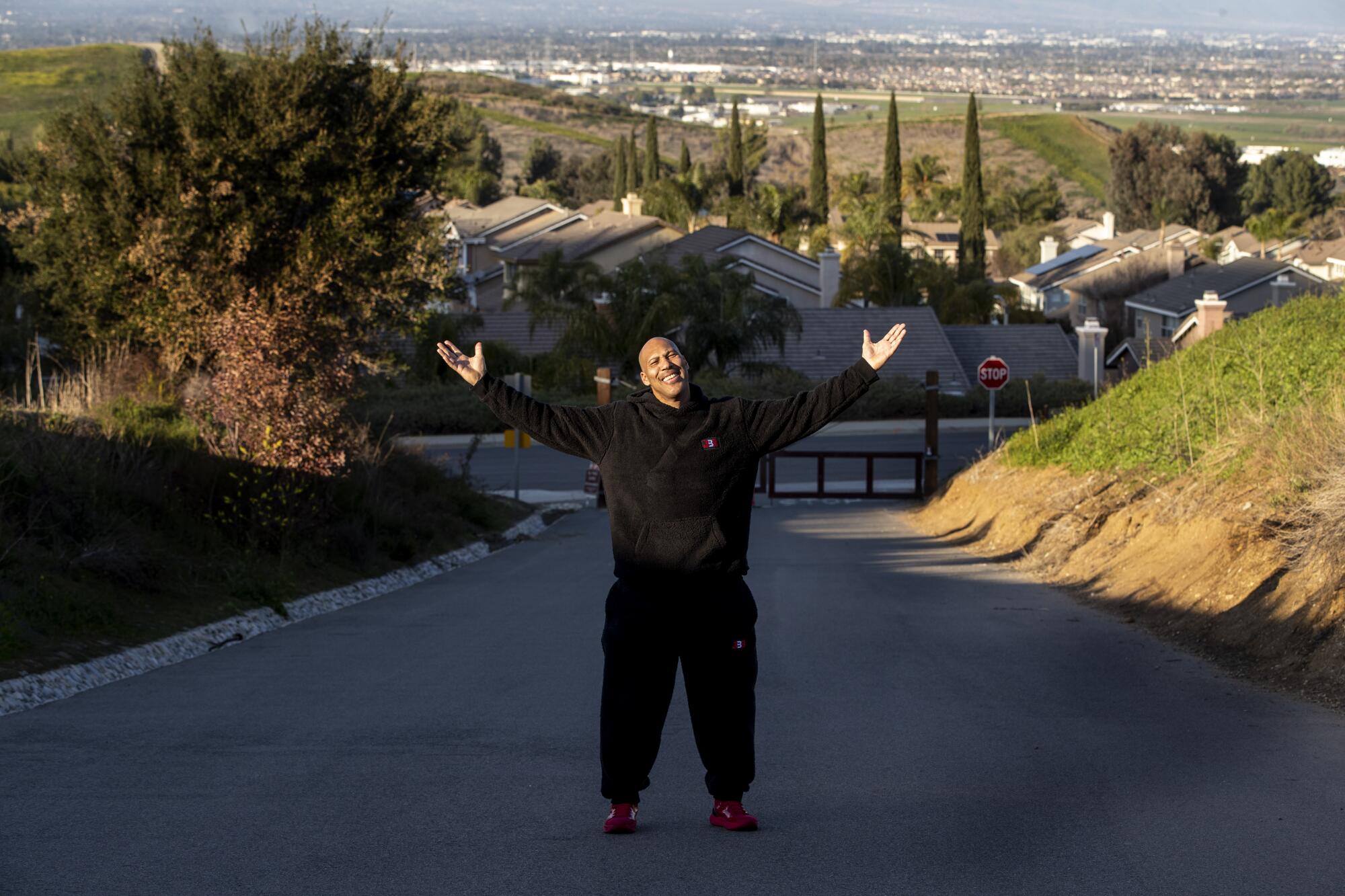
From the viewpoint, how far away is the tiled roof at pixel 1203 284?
58.8 meters

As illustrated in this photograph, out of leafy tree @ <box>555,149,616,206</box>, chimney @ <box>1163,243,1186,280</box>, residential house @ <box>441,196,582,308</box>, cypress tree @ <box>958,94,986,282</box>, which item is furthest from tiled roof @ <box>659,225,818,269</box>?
leafy tree @ <box>555,149,616,206</box>

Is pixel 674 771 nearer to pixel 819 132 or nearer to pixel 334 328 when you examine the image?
pixel 334 328

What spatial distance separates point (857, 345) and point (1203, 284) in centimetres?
1786

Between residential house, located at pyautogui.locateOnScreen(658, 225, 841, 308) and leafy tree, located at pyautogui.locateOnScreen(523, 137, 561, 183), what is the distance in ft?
238

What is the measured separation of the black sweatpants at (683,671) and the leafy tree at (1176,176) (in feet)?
366

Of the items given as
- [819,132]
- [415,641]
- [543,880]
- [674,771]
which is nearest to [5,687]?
[415,641]

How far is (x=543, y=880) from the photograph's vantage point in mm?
4859

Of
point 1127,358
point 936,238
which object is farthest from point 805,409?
point 936,238

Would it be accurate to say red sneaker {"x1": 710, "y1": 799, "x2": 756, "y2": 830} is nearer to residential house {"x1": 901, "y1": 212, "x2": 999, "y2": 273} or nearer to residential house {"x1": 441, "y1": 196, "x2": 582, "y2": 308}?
residential house {"x1": 441, "y1": 196, "x2": 582, "y2": 308}

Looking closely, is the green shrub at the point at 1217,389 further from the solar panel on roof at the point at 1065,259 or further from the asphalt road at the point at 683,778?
the solar panel on roof at the point at 1065,259

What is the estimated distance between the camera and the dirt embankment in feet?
28.1

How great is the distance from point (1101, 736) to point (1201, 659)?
2.63 m

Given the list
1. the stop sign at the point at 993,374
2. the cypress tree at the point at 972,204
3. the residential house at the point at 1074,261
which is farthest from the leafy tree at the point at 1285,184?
the stop sign at the point at 993,374

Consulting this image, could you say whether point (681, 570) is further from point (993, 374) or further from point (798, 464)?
point (798, 464)
